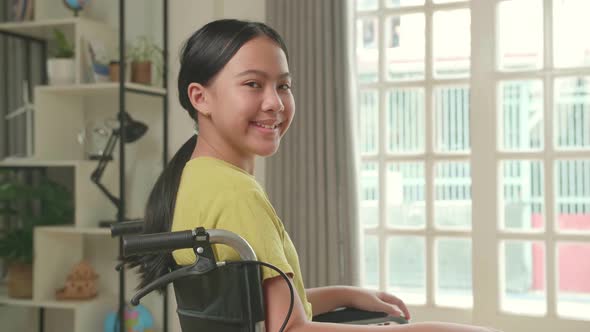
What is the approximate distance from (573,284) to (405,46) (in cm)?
124

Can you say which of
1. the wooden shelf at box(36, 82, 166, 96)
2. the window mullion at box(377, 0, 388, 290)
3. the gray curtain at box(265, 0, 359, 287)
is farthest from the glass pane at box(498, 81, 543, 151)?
the wooden shelf at box(36, 82, 166, 96)

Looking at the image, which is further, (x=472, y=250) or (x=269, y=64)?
(x=472, y=250)

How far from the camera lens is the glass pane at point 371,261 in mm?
3186

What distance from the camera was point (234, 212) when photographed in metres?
1.20

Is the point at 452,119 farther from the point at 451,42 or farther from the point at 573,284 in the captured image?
the point at 573,284

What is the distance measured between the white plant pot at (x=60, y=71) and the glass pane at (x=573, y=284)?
2.33 m

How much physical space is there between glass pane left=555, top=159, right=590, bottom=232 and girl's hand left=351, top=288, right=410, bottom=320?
139cm

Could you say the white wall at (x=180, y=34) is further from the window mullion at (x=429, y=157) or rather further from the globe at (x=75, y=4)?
the window mullion at (x=429, y=157)

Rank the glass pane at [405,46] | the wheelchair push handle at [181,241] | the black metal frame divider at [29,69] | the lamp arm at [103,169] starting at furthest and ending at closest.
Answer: the black metal frame divider at [29,69], the lamp arm at [103,169], the glass pane at [405,46], the wheelchair push handle at [181,241]

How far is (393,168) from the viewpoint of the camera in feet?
10.4

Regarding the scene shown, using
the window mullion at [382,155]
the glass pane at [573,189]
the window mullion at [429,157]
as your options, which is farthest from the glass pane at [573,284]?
the window mullion at [382,155]

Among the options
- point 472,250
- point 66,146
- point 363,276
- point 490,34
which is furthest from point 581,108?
point 66,146

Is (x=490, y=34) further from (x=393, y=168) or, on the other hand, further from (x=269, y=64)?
(x=269, y=64)

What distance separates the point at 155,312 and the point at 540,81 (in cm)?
208
